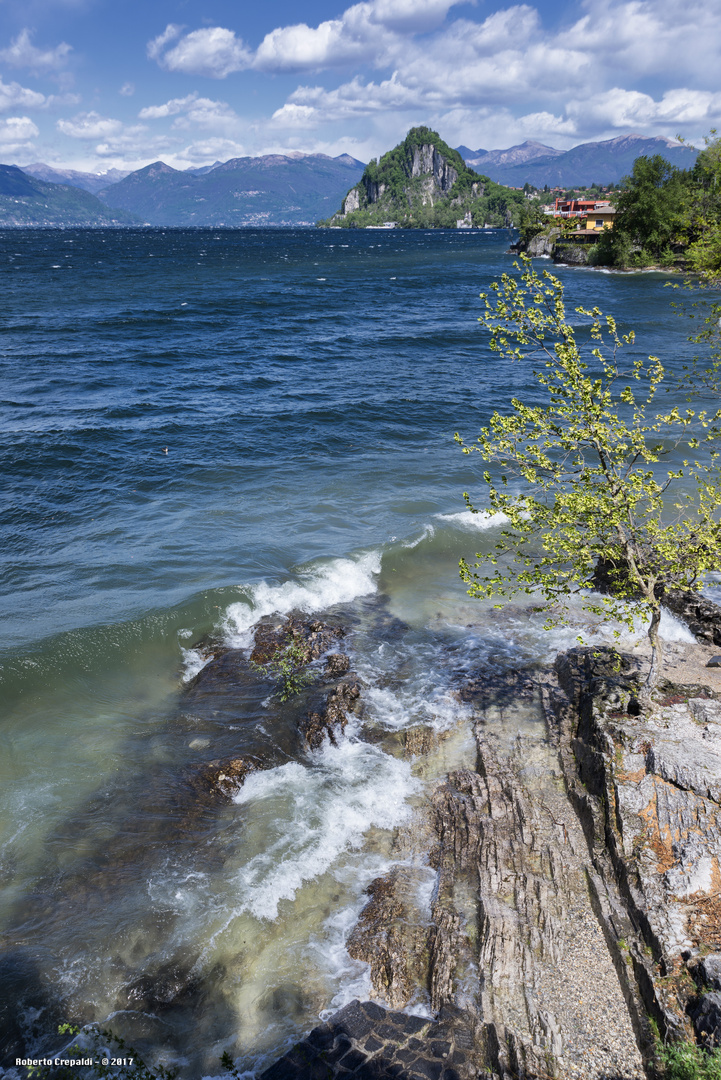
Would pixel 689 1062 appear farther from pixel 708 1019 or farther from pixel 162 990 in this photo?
pixel 162 990

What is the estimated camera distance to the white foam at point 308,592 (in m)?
18.3

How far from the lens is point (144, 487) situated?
27.4 m

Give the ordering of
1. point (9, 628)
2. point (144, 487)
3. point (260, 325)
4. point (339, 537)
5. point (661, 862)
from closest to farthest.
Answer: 1. point (661, 862)
2. point (9, 628)
3. point (339, 537)
4. point (144, 487)
5. point (260, 325)

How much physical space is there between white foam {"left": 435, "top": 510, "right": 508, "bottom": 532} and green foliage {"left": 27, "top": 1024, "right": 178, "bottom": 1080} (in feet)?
59.9

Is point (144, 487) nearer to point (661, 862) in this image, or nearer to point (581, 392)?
point (581, 392)

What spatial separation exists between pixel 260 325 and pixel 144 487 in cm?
3804

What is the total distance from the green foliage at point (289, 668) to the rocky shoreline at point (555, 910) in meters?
3.79

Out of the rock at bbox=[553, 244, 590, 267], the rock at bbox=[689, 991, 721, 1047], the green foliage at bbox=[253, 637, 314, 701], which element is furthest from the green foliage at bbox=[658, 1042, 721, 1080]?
the rock at bbox=[553, 244, 590, 267]

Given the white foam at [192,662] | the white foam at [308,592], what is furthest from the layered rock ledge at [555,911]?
the white foam at [308,592]

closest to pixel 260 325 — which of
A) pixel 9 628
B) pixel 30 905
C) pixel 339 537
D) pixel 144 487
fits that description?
pixel 144 487

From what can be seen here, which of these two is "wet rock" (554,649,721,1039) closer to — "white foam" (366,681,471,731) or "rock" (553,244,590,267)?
"white foam" (366,681,471,731)

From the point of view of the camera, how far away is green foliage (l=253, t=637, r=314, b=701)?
15.2 m

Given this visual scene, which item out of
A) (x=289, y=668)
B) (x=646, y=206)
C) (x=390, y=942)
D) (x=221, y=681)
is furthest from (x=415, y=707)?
(x=646, y=206)

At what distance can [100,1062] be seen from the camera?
809 centimetres
